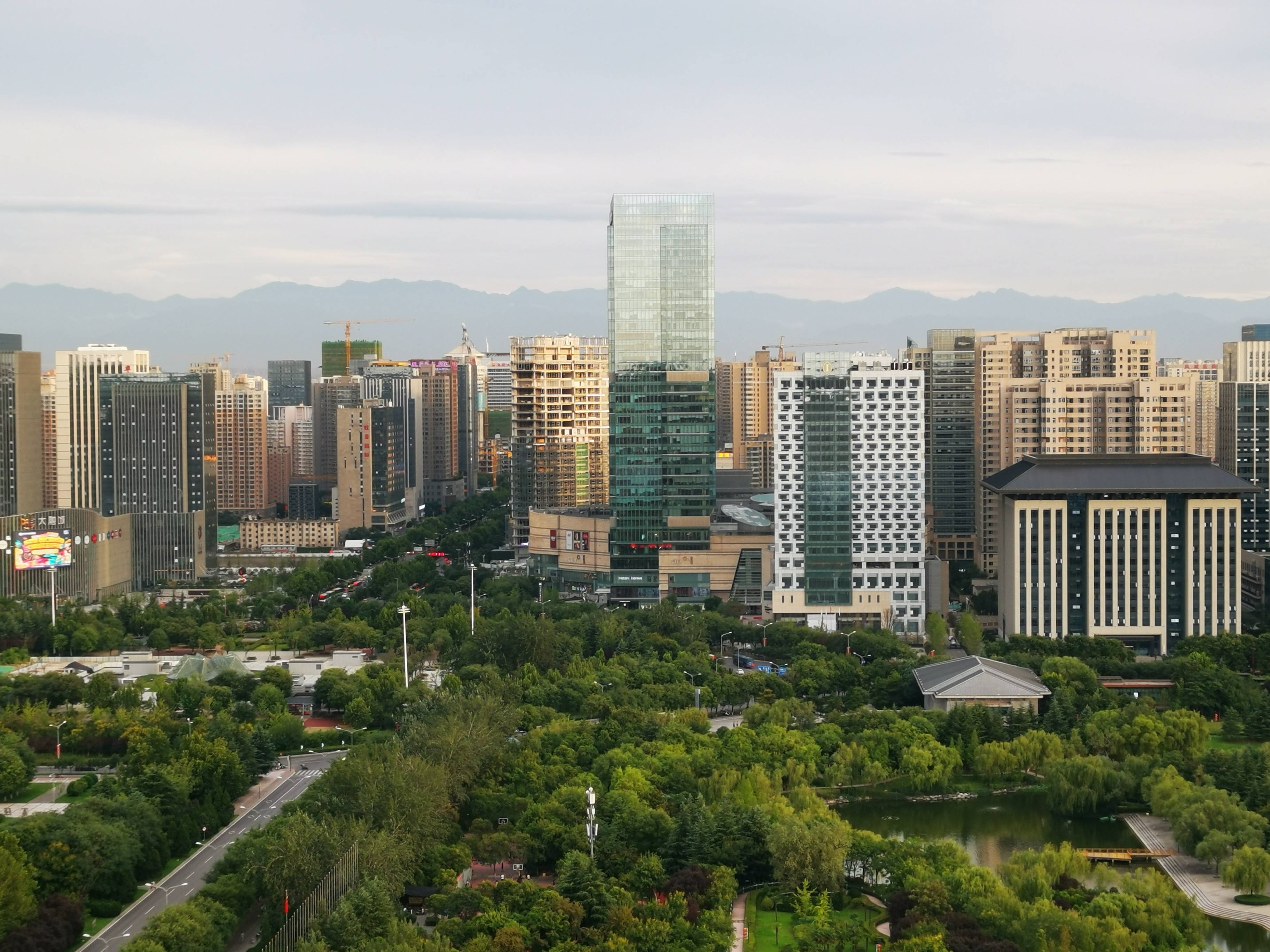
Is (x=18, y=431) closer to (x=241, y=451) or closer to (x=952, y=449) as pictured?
(x=241, y=451)

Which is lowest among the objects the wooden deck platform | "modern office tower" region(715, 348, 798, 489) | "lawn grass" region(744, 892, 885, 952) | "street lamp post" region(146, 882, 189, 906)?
"lawn grass" region(744, 892, 885, 952)

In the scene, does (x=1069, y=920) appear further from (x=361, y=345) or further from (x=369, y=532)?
(x=361, y=345)

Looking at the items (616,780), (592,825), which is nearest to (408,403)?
(616,780)

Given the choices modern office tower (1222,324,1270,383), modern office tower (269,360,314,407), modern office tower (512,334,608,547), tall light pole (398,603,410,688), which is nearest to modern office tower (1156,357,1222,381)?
modern office tower (1222,324,1270,383)

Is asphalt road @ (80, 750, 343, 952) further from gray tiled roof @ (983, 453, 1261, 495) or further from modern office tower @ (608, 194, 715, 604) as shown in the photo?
gray tiled roof @ (983, 453, 1261, 495)

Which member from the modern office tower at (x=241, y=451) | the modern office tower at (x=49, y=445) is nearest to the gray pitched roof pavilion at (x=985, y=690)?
the modern office tower at (x=49, y=445)
